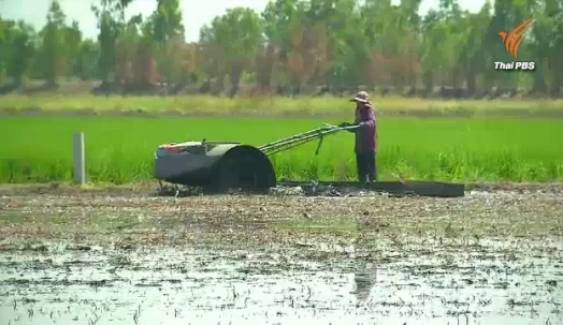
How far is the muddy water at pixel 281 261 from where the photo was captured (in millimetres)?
7215

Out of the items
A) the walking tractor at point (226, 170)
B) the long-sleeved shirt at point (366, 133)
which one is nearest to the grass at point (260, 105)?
the long-sleeved shirt at point (366, 133)

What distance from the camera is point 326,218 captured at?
37.0 ft

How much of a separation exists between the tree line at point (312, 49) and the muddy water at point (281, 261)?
274 inches

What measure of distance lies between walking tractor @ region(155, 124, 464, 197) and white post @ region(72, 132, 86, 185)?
176cm

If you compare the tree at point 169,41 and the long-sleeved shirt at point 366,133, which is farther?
the tree at point 169,41

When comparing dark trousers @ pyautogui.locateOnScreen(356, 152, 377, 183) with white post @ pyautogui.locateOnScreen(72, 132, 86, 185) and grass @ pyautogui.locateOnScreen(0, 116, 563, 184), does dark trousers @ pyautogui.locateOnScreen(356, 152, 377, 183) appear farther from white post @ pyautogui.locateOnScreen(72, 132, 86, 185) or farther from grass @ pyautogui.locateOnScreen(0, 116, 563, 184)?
white post @ pyautogui.locateOnScreen(72, 132, 86, 185)

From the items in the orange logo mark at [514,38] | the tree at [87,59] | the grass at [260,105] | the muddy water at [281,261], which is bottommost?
the muddy water at [281,261]

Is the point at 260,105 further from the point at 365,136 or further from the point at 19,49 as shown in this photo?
the point at 365,136

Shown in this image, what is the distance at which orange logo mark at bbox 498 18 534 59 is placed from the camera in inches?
713

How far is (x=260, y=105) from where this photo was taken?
1930cm

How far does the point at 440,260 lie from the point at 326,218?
245 centimetres

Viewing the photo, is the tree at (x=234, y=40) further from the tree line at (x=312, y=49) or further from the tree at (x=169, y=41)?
the tree at (x=169, y=41)

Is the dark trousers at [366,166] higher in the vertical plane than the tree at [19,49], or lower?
lower

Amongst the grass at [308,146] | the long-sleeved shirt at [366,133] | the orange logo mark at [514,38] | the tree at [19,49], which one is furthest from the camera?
the tree at [19,49]
